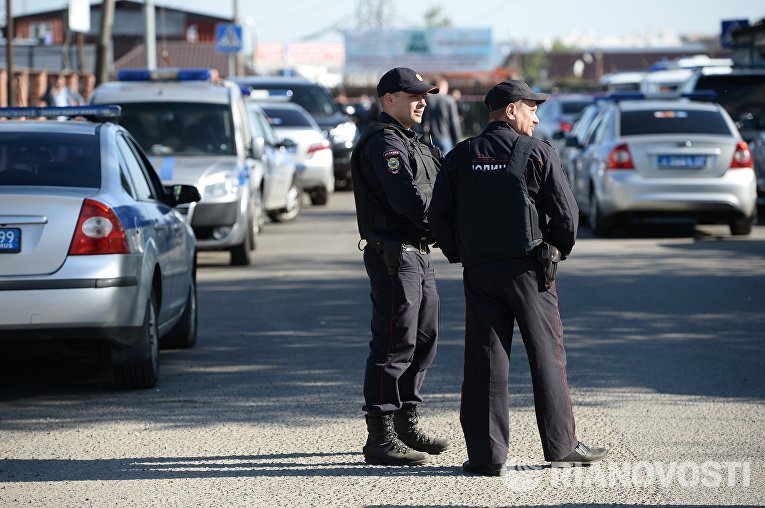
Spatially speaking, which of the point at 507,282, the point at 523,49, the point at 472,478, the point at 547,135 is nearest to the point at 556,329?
the point at 507,282

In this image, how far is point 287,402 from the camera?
774cm

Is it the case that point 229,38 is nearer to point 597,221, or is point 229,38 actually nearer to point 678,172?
point 597,221

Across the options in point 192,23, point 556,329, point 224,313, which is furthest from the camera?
point 192,23

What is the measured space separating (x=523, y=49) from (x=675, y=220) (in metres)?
126

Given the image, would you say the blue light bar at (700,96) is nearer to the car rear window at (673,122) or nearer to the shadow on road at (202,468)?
the car rear window at (673,122)

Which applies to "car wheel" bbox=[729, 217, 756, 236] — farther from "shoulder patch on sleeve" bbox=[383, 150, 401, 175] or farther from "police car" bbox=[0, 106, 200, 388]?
"shoulder patch on sleeve" bbox=[383, 150, 401, 175]

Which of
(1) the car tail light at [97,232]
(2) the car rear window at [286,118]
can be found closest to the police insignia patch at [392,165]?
(1) the car tail light at [97,232]

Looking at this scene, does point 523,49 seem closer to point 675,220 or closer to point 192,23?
point 192,23

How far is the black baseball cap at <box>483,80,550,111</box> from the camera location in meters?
5.98

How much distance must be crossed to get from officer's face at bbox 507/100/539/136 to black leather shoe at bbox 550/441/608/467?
1384 mm

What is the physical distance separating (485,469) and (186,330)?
403cm

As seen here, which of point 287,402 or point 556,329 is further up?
point 556,329

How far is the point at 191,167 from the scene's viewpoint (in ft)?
46.1

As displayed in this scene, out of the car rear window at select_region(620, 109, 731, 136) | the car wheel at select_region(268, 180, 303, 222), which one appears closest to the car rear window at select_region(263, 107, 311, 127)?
the car wheel at select_region(268, 180, 303, 222)
